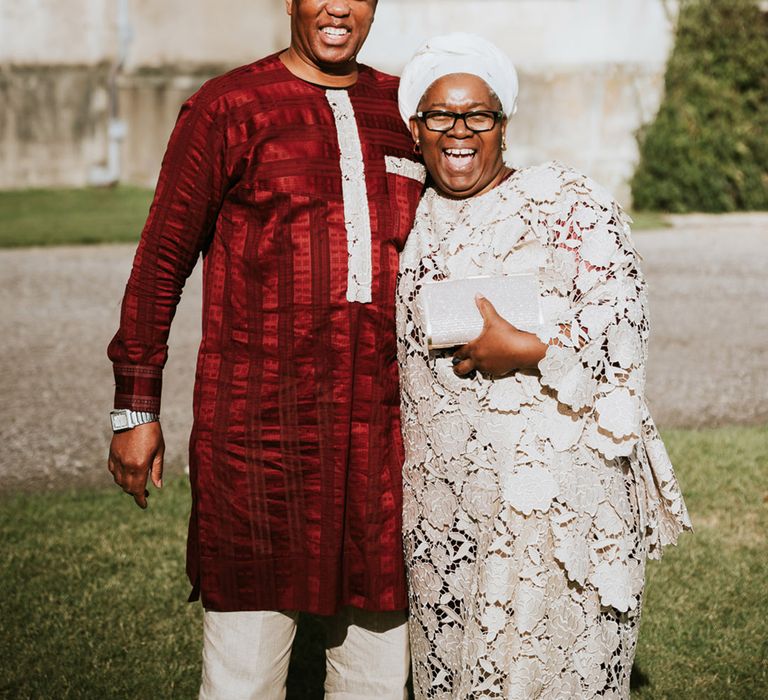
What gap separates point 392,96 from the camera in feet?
10.2

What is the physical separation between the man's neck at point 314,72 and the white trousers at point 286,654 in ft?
4.40

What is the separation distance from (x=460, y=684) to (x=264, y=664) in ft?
1.63

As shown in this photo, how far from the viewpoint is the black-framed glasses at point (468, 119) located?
9.25 feet

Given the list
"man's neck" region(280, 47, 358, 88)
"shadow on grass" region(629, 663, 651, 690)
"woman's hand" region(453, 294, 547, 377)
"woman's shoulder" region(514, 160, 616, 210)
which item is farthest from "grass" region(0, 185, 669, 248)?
"woman's hand" region(453, 294, 547, 377)

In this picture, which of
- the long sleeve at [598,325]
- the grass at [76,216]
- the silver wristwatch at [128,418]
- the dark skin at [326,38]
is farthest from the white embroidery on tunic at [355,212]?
the grass at [76,216]

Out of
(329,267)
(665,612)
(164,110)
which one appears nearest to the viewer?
(329,267)

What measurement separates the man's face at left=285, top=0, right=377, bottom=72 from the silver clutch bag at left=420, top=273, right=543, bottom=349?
27.3 inches

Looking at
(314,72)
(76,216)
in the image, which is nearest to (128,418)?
(314,72)

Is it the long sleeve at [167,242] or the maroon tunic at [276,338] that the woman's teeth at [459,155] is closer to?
the maroon tunic at [276,338]

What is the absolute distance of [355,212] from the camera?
9.45 ft

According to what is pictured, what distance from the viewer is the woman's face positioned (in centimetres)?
282

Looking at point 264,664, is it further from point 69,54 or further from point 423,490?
point 69,54

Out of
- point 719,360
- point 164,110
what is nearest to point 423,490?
point 719,360

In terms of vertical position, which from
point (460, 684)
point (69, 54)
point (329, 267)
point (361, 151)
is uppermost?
point (69, 54)
